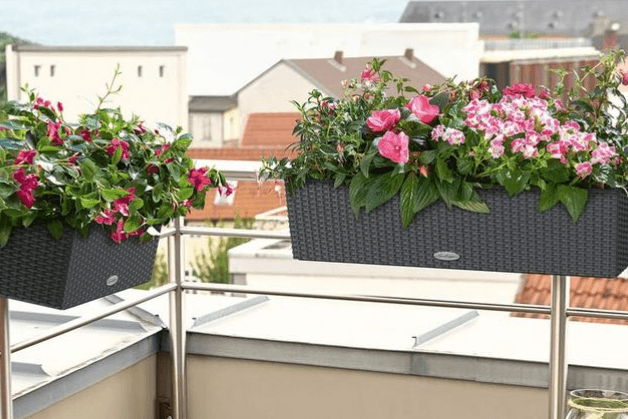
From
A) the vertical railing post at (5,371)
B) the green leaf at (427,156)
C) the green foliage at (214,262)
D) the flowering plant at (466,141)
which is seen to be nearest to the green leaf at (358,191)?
the flowering plant at (466,141)

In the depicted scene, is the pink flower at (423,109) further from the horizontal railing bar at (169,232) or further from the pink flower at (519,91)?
the horizontal railing bar at (169,232)

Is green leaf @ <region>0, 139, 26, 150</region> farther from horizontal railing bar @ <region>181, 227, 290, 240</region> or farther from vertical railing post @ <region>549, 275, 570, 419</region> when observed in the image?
vertical railing post @ <region>549, 275, 570, 419</region>

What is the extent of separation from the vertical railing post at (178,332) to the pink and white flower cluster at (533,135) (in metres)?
0.95

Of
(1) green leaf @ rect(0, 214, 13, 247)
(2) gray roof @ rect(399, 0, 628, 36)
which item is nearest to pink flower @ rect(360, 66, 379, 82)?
(1) green leaf @ rect(0, 214, 13, 247)

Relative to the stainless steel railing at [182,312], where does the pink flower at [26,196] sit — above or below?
above

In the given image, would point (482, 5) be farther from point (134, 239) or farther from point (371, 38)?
point (134, 239)

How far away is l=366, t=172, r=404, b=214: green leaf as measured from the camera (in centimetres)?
149

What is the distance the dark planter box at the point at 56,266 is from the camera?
1.48 meters

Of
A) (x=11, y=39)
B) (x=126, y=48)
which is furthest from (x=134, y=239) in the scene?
(x=11, y=39)

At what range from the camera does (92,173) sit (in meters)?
1.47

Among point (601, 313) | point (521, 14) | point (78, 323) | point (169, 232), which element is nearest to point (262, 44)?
point (521, 14)

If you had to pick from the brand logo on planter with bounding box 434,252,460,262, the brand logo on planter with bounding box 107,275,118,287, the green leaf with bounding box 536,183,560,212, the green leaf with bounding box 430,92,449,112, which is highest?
the green leaf with bounding box 430,92,449,112

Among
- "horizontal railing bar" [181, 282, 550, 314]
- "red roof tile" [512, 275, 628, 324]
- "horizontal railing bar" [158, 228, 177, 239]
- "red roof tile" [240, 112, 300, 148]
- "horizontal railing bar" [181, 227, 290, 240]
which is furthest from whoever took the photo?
"red roof tile" [240, 112, 300, 148]

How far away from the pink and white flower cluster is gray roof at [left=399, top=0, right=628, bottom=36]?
143 ft
